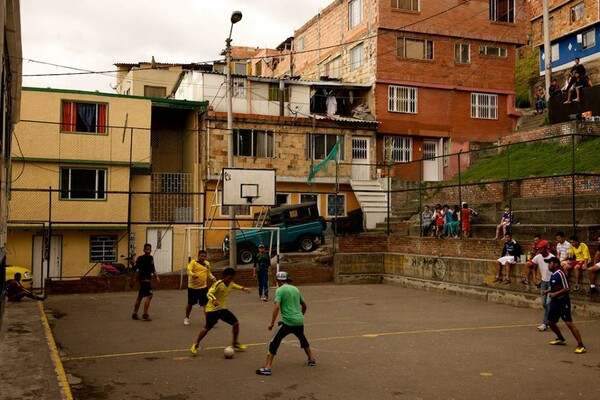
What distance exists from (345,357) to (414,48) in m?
28.1

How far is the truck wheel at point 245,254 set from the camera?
27766mm

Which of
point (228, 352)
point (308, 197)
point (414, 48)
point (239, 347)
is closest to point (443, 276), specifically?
point (239, 347)

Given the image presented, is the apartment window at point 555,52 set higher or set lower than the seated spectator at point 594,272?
higher

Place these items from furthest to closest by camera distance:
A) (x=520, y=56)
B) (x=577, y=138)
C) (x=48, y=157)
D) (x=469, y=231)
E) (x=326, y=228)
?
(x=520, y=56) < (x=326, y=228) < (x=48, y=157) < (x=577, y=138) < (x=469, y=231)

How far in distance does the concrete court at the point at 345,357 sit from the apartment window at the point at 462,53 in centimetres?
2266

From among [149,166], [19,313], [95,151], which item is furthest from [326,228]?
[19,313]

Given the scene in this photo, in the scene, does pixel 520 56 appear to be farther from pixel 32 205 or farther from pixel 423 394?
pixel 423 394

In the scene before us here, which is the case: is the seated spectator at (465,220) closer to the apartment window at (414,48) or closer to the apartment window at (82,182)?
the apartment window at (414,48)

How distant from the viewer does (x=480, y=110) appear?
37.6 meters

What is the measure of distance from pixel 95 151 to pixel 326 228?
450 inches

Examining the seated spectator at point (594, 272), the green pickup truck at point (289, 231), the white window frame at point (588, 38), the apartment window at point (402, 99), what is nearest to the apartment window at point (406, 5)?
the apartment window at point (402, 99)

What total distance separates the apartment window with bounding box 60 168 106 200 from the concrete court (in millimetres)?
12485

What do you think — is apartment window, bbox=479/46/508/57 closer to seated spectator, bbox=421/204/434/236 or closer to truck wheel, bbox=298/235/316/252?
seated spectator, bbox=421/204/434/236

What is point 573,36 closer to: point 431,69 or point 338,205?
point 431,69
